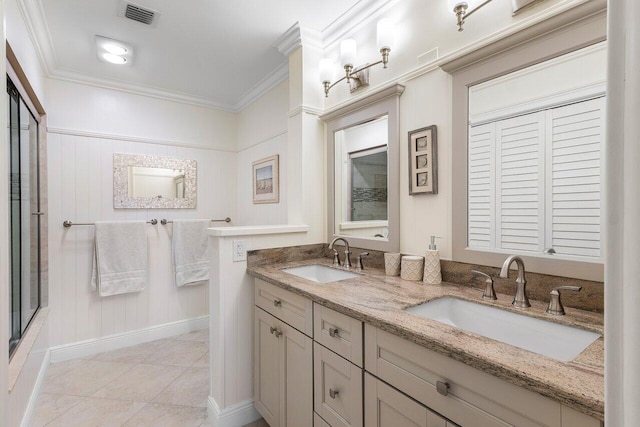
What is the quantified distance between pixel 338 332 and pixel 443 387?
0.48 meters

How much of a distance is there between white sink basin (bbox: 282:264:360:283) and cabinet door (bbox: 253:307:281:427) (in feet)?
1.08

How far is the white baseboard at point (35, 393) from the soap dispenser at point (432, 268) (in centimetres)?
234

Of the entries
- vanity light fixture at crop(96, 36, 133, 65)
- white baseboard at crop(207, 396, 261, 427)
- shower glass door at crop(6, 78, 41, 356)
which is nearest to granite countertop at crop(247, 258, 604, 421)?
white baseboard at crop(207, 396, 261, 427)

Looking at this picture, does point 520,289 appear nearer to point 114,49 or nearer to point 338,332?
point 338,332

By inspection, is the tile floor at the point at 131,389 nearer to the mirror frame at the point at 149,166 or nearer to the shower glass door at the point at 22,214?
the shower glass door at the point at 22,214

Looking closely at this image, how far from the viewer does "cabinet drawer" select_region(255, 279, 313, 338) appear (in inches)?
57.2

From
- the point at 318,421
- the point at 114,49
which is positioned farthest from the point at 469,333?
the point at 114,49

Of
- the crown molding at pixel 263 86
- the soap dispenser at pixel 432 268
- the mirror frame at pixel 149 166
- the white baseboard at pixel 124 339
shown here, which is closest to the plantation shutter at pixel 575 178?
the soap dispenser at pixel 432 268

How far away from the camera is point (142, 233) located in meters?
2.92

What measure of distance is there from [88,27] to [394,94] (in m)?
2.09

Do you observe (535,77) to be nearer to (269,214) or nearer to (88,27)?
(269,214)

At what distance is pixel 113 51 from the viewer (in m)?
2.37

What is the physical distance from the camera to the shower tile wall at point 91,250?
8.66 feet

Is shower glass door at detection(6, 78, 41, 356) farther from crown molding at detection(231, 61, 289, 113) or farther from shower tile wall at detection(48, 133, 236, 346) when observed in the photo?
crown molding at detection(231, 61, 289, 113)
